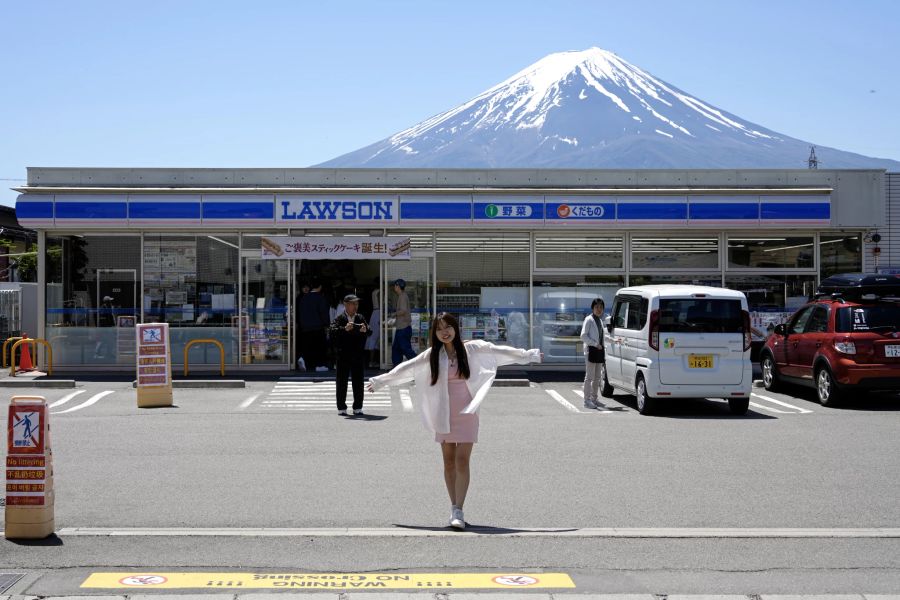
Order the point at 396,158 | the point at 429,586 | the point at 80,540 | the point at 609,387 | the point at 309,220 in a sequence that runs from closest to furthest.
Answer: the point at 429,586, the point at 80,540, the point at 609,387, the point at 309,220, the point at 396,158

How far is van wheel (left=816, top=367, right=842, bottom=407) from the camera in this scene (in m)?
15.9

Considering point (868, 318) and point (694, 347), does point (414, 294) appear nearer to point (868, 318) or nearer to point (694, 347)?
point (694, 347)

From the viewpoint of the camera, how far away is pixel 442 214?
21.8 m

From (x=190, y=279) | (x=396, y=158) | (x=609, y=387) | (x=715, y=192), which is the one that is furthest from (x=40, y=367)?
(x=396, y=158)

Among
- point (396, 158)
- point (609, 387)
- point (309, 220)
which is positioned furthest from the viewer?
point (396, 158)

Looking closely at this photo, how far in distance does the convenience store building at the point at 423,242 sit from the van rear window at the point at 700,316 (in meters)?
7.04

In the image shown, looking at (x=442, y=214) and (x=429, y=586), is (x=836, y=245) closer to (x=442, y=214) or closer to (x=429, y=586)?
(x=442, y=214)

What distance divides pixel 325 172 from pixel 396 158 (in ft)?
575

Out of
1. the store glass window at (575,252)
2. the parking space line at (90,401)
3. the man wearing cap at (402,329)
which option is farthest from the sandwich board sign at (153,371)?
the store glass window at (575,252)

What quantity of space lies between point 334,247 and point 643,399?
29.3 ft

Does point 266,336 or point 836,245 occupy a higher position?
point 836,245

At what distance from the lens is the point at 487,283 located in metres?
22.4

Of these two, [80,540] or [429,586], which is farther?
[80,540]

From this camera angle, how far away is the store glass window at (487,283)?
73.3ft
